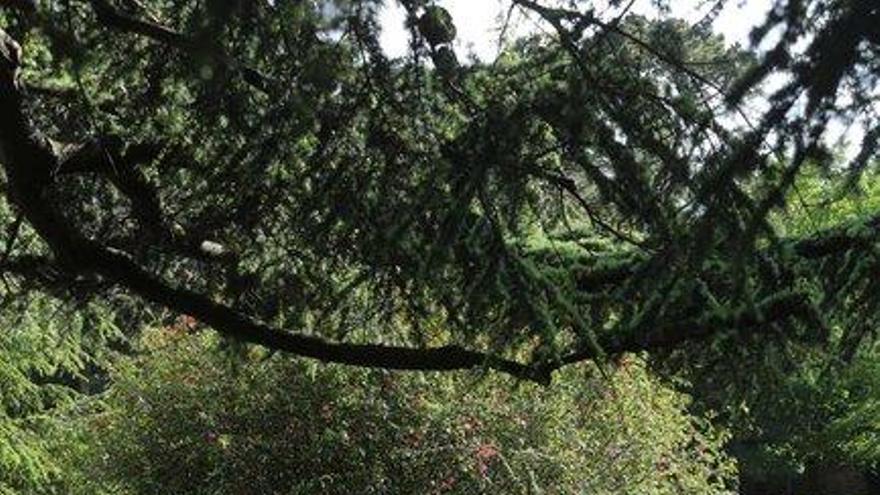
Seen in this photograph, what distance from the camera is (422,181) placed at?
410 centimetres

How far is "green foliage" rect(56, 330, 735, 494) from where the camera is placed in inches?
390

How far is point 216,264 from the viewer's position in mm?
5977

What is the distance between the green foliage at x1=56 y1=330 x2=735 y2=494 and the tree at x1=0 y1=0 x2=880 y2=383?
13.2 ft

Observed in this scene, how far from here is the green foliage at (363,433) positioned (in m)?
9.91

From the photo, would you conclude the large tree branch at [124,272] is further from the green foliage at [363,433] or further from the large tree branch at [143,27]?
the green foliage at [363,433]

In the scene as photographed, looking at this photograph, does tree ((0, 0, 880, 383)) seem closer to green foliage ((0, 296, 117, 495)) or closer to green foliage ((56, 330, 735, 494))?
green foliage ((56, 330, 735, 494))

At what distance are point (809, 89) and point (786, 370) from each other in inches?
116

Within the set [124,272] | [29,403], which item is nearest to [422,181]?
[124,272]

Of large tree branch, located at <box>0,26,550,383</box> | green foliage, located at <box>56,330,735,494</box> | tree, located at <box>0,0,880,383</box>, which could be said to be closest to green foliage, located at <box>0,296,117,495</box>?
green foliage, located at <box>56,330,735,494</box>

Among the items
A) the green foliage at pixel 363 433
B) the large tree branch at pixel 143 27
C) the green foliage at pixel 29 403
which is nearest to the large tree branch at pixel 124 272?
the large tree branch at pixel 143 27

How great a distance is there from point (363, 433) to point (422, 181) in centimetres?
623

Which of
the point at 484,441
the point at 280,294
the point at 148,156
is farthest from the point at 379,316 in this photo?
the point at 484,441

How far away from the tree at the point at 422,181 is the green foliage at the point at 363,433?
4.04m

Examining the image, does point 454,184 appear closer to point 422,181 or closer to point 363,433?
point 422,181
